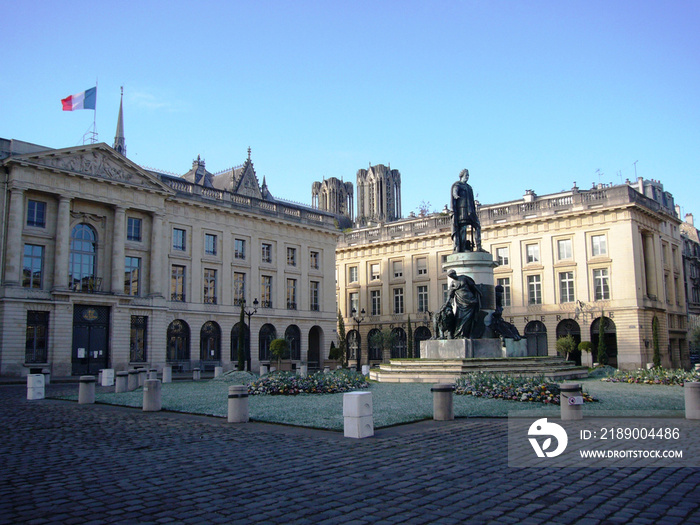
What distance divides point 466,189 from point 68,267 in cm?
2619

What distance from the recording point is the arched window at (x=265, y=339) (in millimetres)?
49750

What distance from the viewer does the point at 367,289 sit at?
6412cm

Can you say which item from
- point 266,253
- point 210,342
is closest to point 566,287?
point 266,253

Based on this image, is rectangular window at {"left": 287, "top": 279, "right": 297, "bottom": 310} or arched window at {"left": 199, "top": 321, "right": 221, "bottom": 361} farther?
rectangular window at {"left": 287, "top": 279, "right": 297, "bottom": 310}

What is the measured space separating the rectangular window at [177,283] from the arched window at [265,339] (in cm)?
770

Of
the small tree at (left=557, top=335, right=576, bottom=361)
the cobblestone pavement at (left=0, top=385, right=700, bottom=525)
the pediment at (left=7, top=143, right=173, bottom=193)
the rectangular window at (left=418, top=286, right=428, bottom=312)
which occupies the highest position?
Answer: the pediment at (left=7, top=143, right=173, bottom=193)

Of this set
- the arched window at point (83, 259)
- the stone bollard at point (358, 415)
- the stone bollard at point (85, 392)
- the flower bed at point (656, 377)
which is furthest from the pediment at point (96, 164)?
the stone bollard at point (358, 415)

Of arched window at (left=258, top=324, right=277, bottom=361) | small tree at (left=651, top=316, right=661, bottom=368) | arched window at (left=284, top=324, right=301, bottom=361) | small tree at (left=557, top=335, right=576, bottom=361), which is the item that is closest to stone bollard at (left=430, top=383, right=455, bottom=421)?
small tree at (left=557, top=335, right=576, bottom=361)

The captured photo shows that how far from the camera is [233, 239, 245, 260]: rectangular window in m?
49.2

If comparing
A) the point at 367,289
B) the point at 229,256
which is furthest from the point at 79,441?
the point at 367,289

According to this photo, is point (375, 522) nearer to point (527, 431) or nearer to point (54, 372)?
point (527, 431)

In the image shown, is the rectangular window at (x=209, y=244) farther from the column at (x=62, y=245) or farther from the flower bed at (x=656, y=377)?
the flower bed at (x=656, y=377)

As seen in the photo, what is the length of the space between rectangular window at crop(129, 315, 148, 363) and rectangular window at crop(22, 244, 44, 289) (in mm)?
6592

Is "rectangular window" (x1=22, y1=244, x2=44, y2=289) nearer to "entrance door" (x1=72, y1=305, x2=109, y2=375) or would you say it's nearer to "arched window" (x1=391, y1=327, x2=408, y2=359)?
"entrance door" (x1=72, y1=305, x2=109, y2=375)
